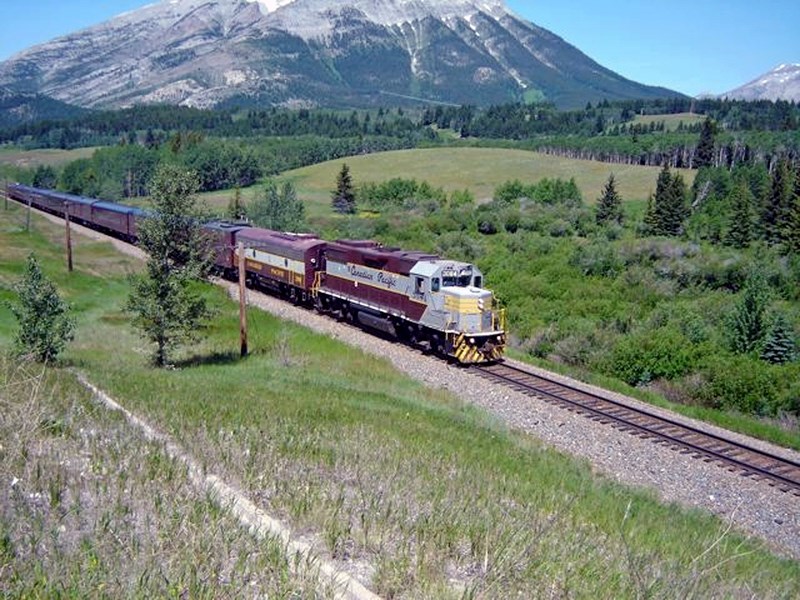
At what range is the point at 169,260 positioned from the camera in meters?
27.0

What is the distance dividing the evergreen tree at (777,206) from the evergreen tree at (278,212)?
44956mm

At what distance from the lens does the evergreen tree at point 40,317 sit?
24.3 metres

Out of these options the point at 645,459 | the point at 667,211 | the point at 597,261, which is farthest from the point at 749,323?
the point at 667,211

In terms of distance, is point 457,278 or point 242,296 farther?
point 242,296

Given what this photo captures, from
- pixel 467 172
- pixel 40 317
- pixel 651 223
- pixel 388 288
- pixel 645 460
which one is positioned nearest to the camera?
pixel 645 460

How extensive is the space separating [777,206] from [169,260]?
6286 centimetres

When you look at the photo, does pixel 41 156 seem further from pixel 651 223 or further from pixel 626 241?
pixel 626 241

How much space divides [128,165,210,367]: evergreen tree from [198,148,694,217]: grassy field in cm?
7401

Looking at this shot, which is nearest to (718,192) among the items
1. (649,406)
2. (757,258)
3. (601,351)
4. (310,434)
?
(757,258)

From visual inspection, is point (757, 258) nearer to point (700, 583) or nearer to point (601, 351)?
point (601, 351)

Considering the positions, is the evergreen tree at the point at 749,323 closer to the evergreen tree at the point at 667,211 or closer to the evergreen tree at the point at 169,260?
the evergreen tree at the point at 169,260

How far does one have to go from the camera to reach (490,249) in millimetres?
61156

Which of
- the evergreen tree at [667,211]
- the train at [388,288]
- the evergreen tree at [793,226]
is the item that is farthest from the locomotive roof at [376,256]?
the evergreen tree at [667,211]

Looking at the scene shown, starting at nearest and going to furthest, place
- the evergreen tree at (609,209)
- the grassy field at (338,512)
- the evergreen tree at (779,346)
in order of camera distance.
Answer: the grassy field at (338,512), the evergreen tree at (779,346), the evergreen tree at (609,209)
